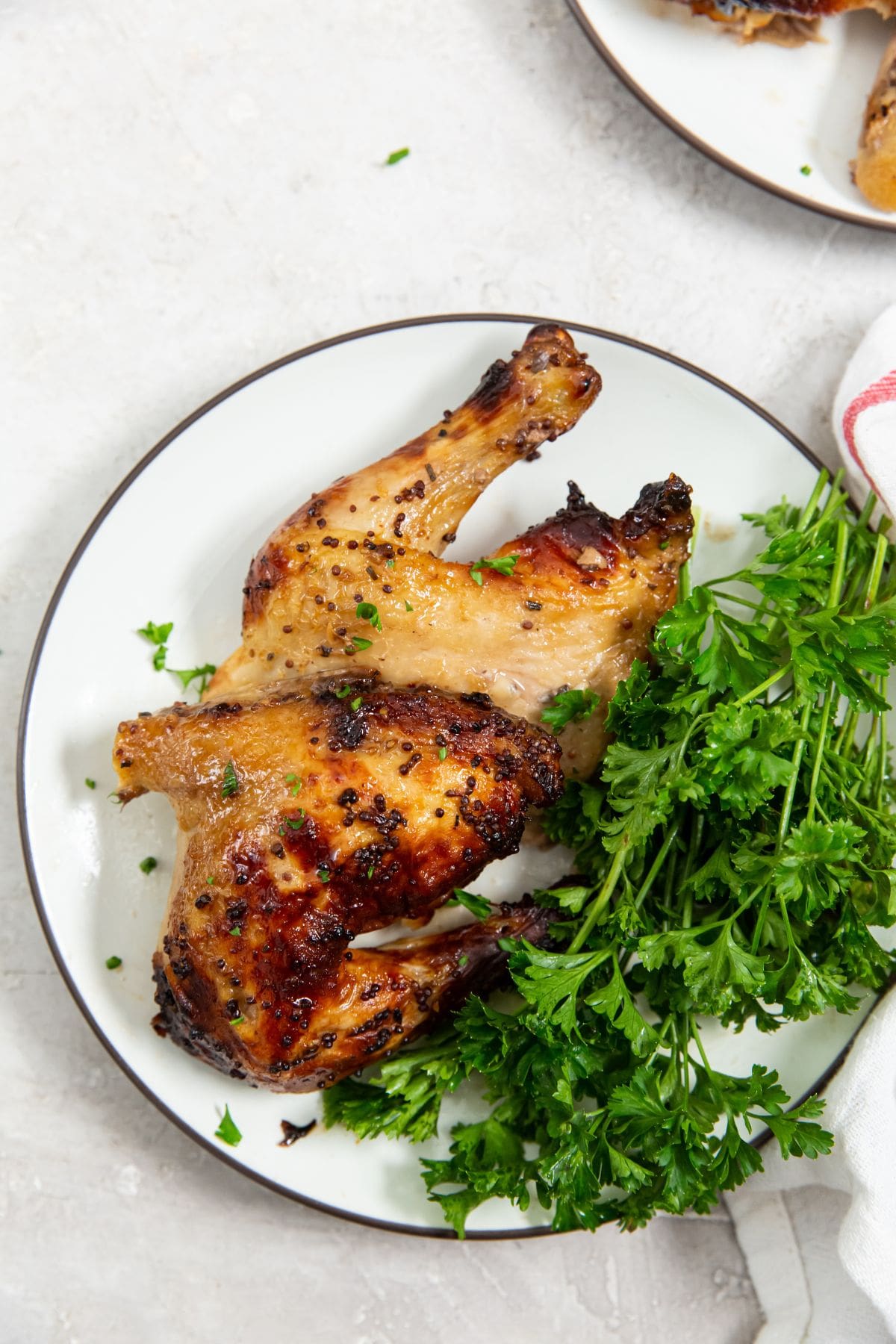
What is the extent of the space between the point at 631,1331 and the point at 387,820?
165 centimetres

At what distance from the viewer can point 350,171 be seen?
294 centimetres

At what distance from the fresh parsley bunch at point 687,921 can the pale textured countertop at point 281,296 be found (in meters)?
0.52

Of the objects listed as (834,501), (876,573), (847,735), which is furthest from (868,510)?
(847,735)

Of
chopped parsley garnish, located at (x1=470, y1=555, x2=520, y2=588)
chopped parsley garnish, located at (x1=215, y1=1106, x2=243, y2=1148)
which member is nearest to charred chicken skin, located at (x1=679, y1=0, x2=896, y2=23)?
chopped parsley garnish, located at (x1=470, y1=555, x2=520, y2=588)

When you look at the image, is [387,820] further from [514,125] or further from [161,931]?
[514,125]

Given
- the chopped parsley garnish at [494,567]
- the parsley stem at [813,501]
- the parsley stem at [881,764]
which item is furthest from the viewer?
the parsley stem at [813,501]

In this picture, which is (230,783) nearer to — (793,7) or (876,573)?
(876,573)

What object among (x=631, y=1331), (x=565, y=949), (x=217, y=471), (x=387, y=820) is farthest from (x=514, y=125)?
(x=631, y=1331)

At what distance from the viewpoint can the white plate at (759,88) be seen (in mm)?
2850

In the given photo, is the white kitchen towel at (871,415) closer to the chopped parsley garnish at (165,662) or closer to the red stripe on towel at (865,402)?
the red stripe on towel at (865,402)

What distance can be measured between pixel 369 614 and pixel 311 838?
48 centimetres

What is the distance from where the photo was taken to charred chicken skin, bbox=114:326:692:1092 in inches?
87.4

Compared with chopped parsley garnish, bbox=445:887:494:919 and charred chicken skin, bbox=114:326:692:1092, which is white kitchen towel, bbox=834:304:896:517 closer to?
charred chicken skin, bbox=114:326:692:1092

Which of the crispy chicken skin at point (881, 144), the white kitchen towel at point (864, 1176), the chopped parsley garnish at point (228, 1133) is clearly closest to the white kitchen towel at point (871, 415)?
the crispy chicken skin at point (881, 144)
